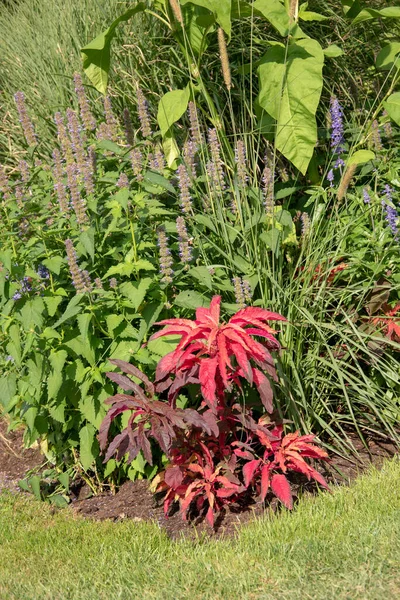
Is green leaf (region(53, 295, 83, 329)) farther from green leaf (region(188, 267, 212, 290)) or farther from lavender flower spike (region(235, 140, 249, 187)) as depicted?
lavender flower spike (region(235, 140, 249, 187))

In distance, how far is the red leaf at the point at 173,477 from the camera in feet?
12.1

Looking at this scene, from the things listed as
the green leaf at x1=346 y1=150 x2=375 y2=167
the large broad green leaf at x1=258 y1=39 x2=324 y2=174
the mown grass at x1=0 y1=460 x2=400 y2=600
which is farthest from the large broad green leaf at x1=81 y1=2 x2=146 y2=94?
the mown grass at x1=0 y1=460 x2=400 y2=600

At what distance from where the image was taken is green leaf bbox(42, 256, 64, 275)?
12.6 feet

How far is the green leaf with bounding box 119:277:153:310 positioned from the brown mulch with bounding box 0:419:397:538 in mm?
1010

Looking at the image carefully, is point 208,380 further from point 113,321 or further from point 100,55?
point 100,55

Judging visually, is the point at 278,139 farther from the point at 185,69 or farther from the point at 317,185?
the point at 185,69

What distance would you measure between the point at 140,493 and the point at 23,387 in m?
0.80

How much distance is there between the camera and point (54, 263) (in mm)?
3869

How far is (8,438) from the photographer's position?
5.11m

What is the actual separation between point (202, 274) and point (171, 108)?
45.9 inches

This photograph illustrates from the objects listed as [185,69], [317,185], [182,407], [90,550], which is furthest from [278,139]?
[90,550]

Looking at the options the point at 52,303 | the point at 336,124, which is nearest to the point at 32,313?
the point at 52,303

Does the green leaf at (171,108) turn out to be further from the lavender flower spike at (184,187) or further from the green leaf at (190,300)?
the green leaf at (190,300)

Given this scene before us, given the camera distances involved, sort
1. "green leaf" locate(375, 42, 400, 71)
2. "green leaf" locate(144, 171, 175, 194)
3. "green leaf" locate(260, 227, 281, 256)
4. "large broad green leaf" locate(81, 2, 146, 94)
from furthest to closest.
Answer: "green leaf" locate(375, 42, 400, 71) < "large broad green leaf" locate(81, 2, 146, 94) < "green leaf" locate(260, 227, 281, 256) < "green leaf" locate(144, 171, 175, 194)
